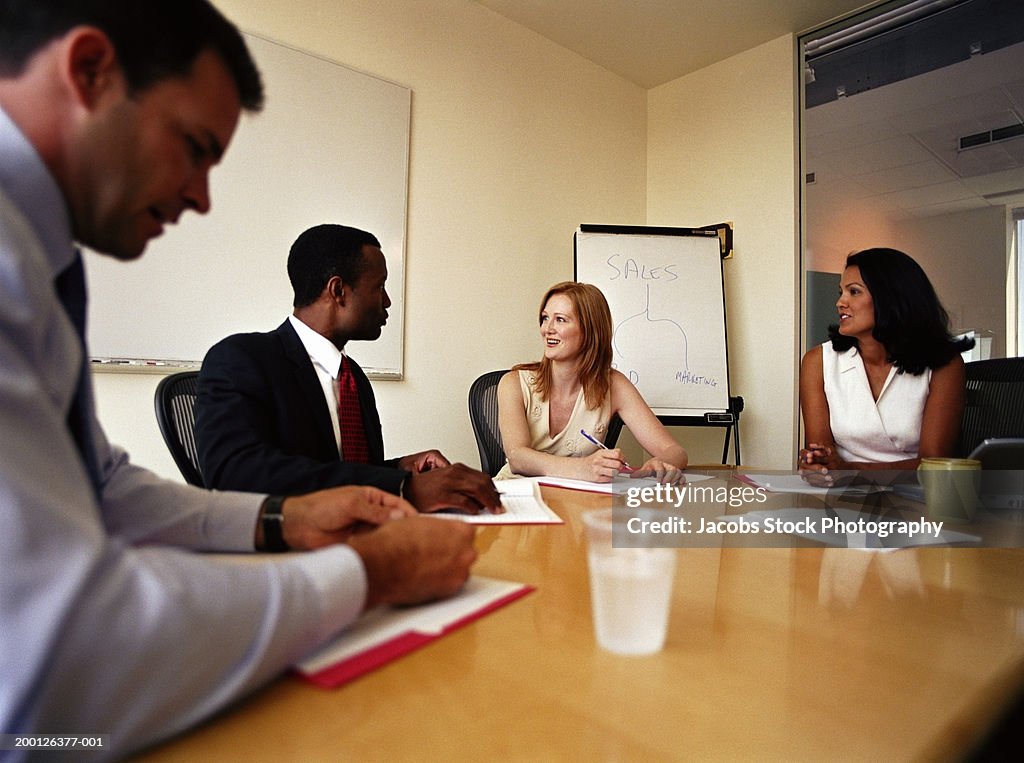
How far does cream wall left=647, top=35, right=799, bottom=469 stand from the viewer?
137 inches

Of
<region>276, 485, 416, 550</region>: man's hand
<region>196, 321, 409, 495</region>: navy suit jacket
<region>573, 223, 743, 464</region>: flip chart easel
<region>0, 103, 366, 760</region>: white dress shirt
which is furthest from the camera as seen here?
<region>573, 223, 743, 464</region>: flip chart easel

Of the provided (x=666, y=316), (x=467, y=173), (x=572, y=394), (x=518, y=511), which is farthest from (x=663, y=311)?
(x=518, y=511)

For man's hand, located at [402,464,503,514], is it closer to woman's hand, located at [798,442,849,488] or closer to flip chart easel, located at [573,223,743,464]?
woman's hand, located at [798,442,849,488]

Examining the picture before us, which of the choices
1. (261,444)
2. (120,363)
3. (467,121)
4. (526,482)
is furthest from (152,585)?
(467,121)

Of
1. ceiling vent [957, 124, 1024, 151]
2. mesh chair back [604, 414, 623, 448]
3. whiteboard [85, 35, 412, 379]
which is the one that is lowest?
mesh chair back [604, 414, 623, 448]

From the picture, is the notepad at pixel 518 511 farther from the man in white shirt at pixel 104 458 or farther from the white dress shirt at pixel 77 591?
the white dress shirt at pixel 77 591

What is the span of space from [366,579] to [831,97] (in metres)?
3.84

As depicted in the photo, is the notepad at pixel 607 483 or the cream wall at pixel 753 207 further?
the cream wall at pixel 753 207

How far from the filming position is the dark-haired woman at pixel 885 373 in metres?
1.94

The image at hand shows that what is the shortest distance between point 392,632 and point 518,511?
616mm

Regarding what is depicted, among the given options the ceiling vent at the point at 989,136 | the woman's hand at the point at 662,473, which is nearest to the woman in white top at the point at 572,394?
the woman's hand at the point at 662,473

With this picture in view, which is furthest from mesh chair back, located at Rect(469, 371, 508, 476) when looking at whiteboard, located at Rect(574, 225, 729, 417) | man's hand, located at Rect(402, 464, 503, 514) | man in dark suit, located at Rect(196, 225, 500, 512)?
whiteboard, located at Rect(574, 225, 729, 417)

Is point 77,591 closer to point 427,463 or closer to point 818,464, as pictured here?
point 427,463

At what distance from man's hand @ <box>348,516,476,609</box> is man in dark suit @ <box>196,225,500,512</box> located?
0.48 metres
